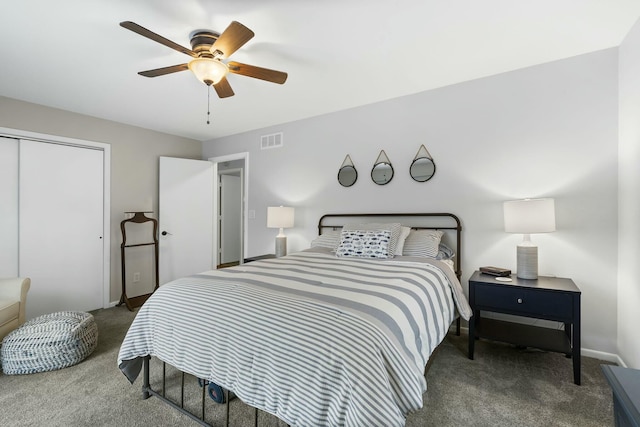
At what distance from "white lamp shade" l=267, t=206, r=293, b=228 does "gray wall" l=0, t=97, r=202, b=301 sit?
6.32ft

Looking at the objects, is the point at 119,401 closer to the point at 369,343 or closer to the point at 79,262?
the point at 369,343

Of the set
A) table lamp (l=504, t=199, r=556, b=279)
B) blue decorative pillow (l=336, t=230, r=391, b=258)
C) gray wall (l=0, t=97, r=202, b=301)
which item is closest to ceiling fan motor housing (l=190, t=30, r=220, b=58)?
blue decorative pillow (l=336, t=230, r=391, b=258)

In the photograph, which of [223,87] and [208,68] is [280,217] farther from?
[208,68]

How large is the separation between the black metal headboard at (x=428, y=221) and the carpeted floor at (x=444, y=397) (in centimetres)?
91

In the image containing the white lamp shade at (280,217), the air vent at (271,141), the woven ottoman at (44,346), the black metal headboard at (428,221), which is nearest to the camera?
the woven ottoman at (44,346)

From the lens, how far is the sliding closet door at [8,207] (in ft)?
10.0

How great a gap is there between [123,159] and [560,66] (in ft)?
16.2

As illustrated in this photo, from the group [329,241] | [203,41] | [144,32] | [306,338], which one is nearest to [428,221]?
[329,241]

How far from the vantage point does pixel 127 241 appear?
396 centimetres

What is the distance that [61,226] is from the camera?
11.2 feet

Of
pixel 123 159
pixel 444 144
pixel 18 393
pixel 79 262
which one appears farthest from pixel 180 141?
pixel 444 144

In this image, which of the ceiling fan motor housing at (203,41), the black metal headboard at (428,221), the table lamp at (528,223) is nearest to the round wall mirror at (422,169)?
the black metal headboard at (428,221)

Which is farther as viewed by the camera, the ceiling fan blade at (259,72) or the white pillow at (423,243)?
the white pillow at (423,243)

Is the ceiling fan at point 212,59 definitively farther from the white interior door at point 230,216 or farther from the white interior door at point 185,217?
the white interior door at point 230,216
